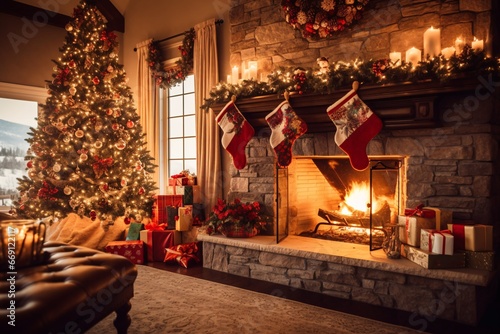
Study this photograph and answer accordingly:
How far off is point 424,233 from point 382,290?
529mm

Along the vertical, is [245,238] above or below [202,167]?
below

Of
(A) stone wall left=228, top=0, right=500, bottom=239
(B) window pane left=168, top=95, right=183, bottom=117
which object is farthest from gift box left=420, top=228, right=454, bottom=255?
(B) window pane left=168, top=95, right=183, bottom=117

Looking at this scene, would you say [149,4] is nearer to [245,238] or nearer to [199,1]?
[199,1]

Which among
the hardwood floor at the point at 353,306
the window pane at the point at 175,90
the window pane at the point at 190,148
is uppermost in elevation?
the window pane at the point at 175,90

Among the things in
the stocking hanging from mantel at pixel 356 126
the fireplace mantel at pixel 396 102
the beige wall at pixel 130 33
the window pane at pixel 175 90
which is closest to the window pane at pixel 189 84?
the window pane at pixel 175 90

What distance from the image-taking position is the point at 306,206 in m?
4.04

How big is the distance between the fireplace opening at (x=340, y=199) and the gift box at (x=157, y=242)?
134cm

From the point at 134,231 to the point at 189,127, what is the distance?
1575mm

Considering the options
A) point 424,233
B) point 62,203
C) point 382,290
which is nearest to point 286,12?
point 424,233

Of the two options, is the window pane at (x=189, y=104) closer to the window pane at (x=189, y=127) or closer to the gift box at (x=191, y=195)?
the window pane at (x=189, y=127)

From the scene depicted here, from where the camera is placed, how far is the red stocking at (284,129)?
3.24m

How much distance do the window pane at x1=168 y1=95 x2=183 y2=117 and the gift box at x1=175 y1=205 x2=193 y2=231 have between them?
1596 mm

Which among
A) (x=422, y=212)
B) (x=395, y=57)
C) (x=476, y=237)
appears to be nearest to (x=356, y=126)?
(x=395, y=57)

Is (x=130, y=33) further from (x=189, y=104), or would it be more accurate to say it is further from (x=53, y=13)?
(x=189, y=104)
